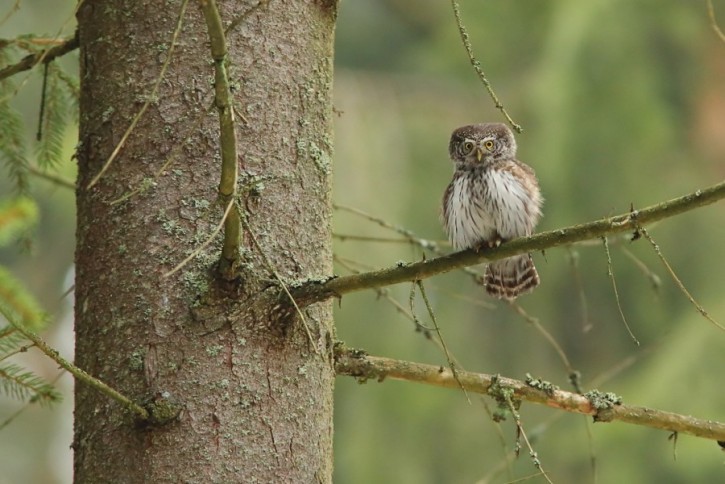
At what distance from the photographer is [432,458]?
837 cm

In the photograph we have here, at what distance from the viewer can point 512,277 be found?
158 inches

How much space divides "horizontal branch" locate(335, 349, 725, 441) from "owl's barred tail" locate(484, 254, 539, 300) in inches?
34.9

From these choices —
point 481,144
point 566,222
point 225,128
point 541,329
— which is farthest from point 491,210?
point 566,222

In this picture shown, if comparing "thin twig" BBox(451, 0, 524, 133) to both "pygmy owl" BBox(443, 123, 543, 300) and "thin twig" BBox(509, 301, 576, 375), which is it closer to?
"thin twig" BBox(509, 301, 576, 375)

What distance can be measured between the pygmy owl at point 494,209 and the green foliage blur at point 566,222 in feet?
7.43

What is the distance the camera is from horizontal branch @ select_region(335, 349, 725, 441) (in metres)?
3.00

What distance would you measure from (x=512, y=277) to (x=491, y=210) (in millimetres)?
248

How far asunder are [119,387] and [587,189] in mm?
5934

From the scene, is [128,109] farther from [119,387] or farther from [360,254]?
[360,254]

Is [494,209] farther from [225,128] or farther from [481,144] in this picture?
[225,128]

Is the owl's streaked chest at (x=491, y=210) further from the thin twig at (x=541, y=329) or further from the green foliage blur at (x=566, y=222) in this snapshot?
the green foliage blur at (x=566, y=222)

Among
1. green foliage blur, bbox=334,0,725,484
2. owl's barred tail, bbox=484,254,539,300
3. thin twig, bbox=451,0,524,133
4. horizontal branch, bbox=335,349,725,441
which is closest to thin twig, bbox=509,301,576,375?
horizontal branch, bbox=335,349,725,441

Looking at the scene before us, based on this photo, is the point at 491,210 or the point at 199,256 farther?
the point at 491,210

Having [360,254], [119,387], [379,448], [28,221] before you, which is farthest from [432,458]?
[119,387]
